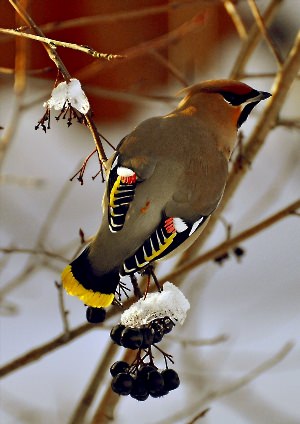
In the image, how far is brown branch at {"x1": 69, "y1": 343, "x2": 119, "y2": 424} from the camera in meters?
2.77

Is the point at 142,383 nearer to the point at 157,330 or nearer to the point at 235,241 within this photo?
the point at 157,330

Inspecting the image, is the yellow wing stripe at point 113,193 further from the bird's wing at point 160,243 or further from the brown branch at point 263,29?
the brown branch at point 263,29

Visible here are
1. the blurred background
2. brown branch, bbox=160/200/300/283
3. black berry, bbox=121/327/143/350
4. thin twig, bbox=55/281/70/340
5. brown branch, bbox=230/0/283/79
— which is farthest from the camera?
the blurred background

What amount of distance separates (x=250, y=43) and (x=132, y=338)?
150 cm

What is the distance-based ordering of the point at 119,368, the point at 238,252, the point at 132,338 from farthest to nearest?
the point at 238,252
the point at 119,368
the point at 132,338

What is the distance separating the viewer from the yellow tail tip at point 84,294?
2053 millimetres

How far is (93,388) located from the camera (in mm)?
2811

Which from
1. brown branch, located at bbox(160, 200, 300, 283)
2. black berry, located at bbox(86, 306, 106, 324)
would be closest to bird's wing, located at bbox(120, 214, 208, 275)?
black berry, located at bbox(86, 306, 106, 324)

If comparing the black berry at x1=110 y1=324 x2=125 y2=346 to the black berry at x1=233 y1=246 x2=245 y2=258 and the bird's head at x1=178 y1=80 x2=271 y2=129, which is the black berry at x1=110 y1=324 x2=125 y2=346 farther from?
the black berry at x1=233 y1=246 x2=245 y2=258

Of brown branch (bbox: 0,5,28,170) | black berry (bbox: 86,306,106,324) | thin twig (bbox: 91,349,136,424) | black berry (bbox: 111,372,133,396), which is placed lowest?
black berry (bbox: 111,372,133,396)

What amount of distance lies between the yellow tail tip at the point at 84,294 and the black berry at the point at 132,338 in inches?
4.3

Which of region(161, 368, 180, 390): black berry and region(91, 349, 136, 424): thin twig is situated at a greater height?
region(91, 349, 136, 424): thin twig

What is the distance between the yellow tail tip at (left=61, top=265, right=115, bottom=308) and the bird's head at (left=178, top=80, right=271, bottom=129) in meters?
0.72

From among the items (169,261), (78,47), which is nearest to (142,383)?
(78,47)
